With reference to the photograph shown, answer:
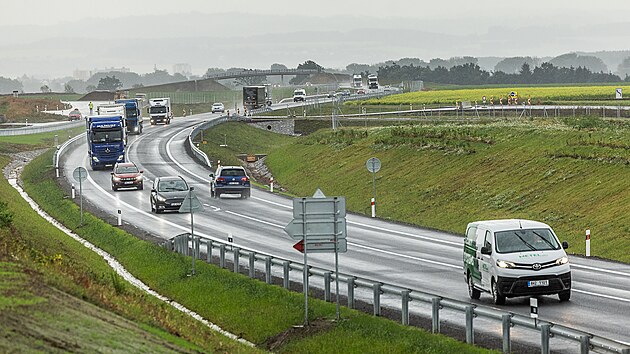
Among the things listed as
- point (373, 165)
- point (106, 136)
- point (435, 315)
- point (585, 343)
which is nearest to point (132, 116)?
point (106, 136)

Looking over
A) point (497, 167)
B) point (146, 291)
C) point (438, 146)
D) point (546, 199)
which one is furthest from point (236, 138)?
point (146, 291)

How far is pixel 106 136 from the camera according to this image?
79.1 metres

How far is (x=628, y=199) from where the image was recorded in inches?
1719

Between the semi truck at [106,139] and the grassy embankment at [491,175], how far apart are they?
1127 centimetres

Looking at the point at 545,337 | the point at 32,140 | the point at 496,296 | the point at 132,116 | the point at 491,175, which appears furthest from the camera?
the point at 32,140

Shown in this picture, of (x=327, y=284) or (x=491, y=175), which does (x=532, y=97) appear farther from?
(x=327, y=284)

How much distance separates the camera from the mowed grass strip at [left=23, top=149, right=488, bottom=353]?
23.3 m

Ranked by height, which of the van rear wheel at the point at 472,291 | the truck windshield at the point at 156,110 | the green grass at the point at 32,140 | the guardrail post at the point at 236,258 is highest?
the truck windshield at the point at 156,110

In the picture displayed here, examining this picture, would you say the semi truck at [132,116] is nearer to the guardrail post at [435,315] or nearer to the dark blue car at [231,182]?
the dark blue car at [231,182]

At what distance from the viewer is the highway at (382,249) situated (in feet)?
83.8

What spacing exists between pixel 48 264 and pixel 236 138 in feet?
265

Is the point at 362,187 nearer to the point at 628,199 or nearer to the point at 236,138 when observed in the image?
the point at 628,199

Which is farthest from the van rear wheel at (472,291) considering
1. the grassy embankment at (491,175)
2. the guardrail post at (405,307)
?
the grassy embankment at (491,175)

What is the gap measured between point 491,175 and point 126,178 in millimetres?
23473
